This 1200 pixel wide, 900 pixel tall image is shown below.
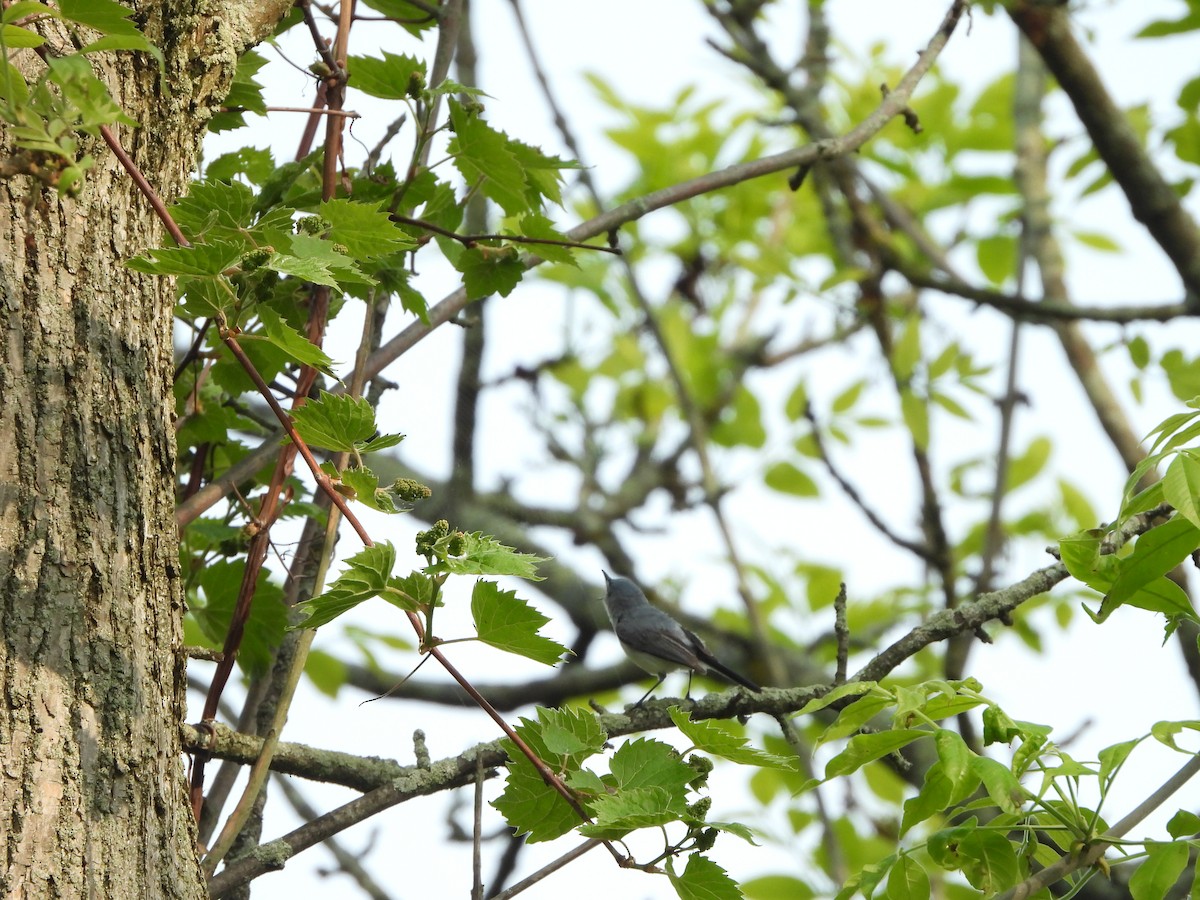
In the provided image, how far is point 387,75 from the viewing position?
6.94 ft

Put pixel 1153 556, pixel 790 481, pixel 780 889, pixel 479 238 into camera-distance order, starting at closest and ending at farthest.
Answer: pixel 1153 556, pixel 479 238, pixel 780 889, pixel 790 481

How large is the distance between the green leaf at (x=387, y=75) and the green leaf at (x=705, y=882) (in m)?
1.44

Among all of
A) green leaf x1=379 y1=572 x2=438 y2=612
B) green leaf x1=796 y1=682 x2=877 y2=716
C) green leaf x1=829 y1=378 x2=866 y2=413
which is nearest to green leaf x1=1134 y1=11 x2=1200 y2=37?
green leaf x1=829 y1=378 x2=866 y2=413

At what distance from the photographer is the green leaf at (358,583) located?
1.38m

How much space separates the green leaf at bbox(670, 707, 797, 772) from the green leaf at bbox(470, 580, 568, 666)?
0.67 feet

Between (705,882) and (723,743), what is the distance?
190mm

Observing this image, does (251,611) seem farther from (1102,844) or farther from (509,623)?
(1102,844)

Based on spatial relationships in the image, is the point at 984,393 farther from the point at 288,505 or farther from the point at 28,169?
the point at 28,169

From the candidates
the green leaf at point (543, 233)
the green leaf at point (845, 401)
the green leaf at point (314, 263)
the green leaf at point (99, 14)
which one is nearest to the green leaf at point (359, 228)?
the green leaf at point (314, 263)

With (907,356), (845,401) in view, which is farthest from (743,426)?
(907,356)

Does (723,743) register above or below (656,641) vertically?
below

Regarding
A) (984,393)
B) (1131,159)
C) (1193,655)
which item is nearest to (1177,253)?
(1131,159)

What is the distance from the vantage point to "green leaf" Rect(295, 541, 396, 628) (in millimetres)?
1384

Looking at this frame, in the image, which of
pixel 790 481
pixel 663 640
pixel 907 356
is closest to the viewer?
pixel 663 640
